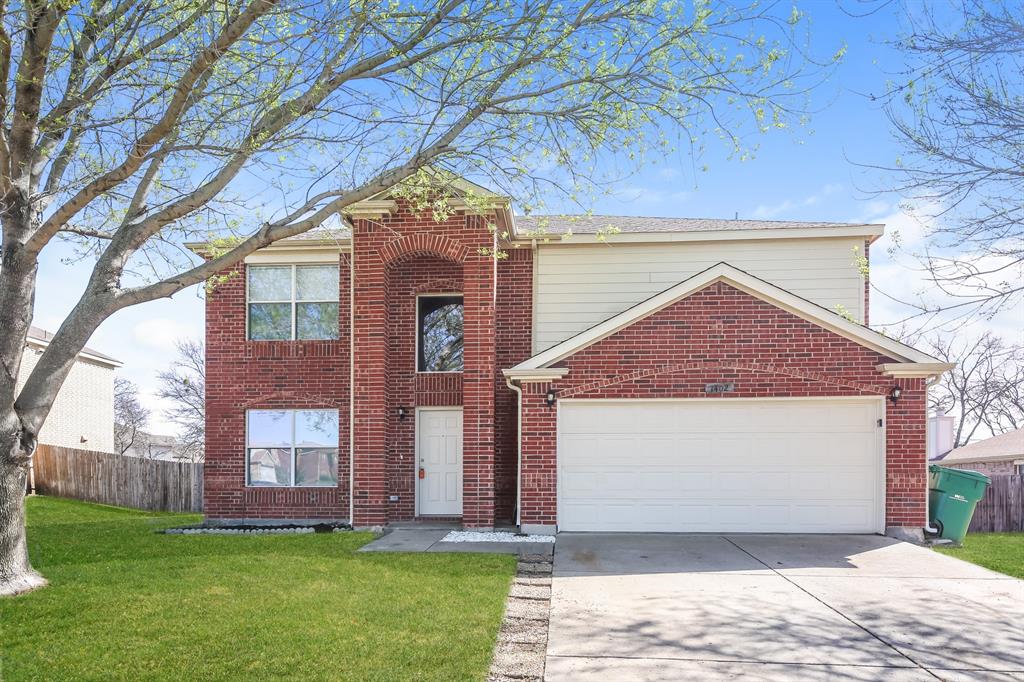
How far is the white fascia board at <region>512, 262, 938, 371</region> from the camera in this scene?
445 inches

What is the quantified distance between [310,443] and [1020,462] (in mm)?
20550

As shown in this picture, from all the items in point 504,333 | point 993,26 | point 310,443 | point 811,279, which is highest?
point 993,26

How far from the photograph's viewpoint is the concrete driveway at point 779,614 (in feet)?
18.2

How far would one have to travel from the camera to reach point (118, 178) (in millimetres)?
7949

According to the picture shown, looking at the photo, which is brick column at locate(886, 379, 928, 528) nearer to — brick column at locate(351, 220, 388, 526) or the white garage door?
the white garage door

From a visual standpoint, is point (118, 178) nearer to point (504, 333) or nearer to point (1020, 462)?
point (504, 333)

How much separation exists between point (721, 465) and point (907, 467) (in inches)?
110

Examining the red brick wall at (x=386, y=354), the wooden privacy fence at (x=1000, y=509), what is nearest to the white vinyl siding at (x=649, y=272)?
the red brick wall at (x=386, y=354)

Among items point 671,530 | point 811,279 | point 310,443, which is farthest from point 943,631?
point 310,443

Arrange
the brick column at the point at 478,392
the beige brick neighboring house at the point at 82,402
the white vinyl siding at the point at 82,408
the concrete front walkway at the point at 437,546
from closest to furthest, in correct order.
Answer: the concrete front walkway at the point at 437,546
the brick column at the point at 478,392
the beige brick neighboring house at the point at 82,402
the white vinyl siding at the point at 82,408

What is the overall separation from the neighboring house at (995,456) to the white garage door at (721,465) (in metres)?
12.1

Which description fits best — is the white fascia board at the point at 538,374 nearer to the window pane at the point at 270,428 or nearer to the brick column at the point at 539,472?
the brick column at the point at 539,472

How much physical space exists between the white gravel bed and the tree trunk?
17.4 ft

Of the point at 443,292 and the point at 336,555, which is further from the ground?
the point at 443,292
